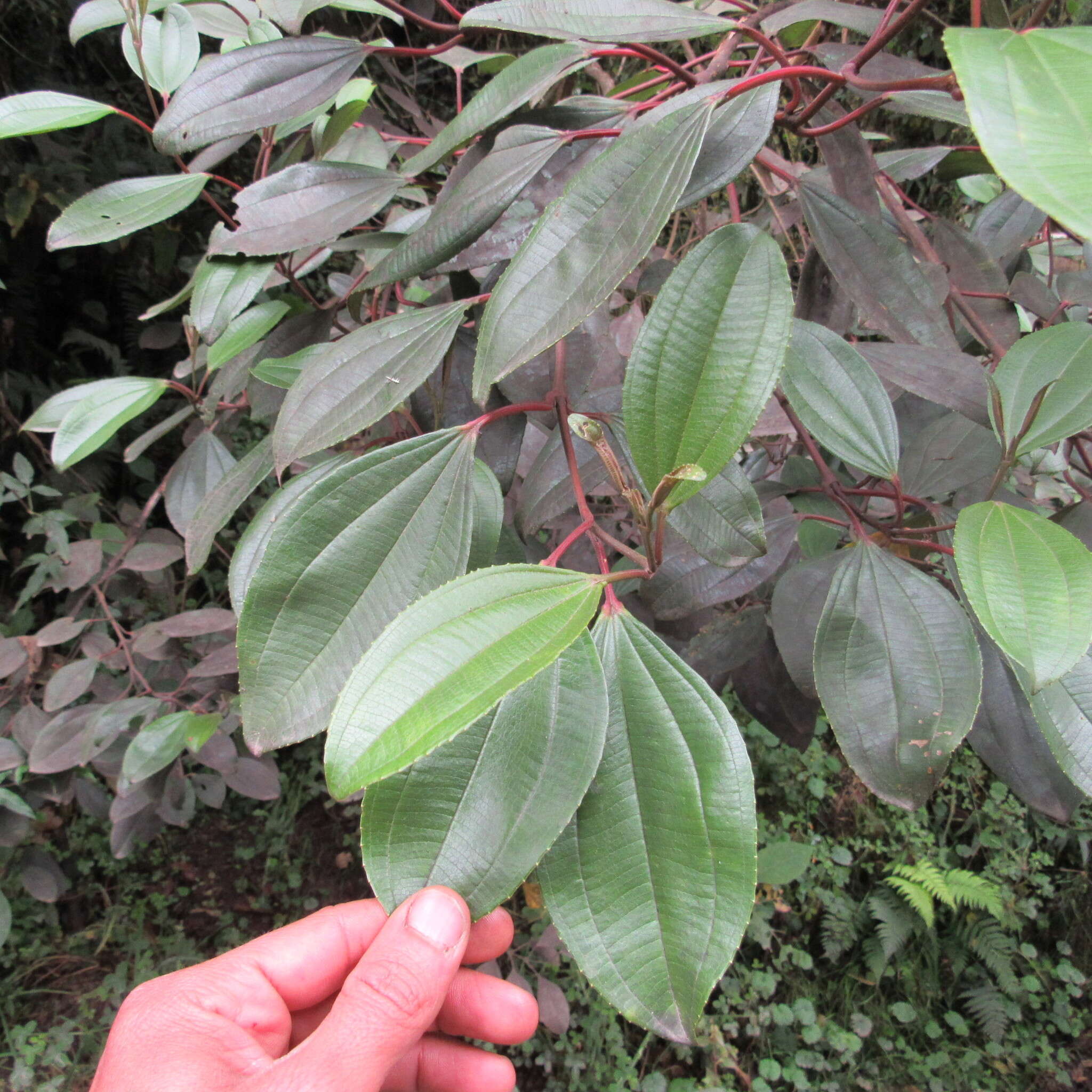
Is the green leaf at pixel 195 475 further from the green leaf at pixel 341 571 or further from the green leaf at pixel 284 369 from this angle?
the green leaf at pixel 341 571

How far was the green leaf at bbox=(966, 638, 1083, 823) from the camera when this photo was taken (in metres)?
0.54

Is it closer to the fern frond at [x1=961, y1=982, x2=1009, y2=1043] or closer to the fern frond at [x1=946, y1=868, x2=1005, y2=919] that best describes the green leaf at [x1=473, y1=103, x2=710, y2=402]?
the fern frond at [x1=946, y1=868, x2=1005, y2=919]

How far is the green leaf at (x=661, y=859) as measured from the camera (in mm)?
345

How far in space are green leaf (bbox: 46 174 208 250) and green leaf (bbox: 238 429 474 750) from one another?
0.38 m

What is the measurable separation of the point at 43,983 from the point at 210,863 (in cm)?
39

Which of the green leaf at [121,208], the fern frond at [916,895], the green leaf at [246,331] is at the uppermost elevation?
the green leaf at [121,208]

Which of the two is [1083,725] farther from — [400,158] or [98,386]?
[400,158]

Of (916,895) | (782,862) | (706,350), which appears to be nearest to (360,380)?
(706,350)

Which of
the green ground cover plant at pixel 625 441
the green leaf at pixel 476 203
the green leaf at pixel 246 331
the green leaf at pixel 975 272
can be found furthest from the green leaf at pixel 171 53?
the green leaf at pixel 975 272

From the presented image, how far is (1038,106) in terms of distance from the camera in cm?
26

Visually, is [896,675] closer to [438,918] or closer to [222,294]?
[438,918]

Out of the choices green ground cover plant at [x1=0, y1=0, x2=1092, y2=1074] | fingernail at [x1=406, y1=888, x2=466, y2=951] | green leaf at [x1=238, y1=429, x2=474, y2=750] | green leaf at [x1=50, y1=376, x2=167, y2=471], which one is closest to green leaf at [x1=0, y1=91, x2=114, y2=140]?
green ground cover plant at [x1=0, y1=0, x2=1092, y2=1074]

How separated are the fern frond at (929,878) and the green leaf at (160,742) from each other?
5.13ft

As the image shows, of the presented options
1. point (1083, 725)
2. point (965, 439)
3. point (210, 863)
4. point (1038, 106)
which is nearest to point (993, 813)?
point (965, 439)
